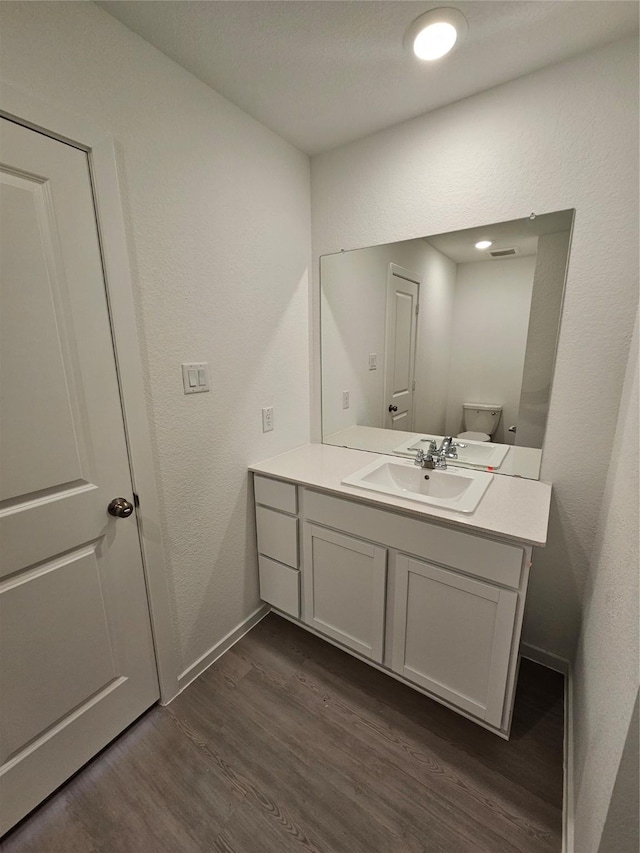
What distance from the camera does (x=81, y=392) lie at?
42.4 inches

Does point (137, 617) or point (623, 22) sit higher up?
point (623, 22)

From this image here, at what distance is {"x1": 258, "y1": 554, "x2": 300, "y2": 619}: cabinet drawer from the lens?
5.61 feet

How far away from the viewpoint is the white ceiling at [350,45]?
1033mm

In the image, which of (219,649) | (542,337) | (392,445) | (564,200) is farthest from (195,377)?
(564,200)

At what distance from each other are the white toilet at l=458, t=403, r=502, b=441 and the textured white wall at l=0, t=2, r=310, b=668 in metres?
0.88

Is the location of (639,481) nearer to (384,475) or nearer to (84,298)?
(384,475)

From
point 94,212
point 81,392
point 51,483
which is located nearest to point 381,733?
point 51,483

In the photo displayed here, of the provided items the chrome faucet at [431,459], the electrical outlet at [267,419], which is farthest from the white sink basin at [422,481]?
the electrical outlet at [267,419]

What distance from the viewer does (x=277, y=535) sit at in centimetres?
171

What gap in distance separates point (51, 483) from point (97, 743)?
38.2 inches

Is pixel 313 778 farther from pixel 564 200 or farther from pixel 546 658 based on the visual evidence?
pixel 564 200

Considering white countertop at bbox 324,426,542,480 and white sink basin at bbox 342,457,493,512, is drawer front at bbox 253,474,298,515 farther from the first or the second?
white countertop at bbox 324,426,542,480

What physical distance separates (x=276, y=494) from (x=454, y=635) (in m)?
0.90

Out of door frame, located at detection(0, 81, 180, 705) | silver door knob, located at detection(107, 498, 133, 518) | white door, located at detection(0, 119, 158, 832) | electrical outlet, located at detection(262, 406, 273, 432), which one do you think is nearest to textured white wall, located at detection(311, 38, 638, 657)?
electrical outlet, located at detection(262, 406, 273, 432)
